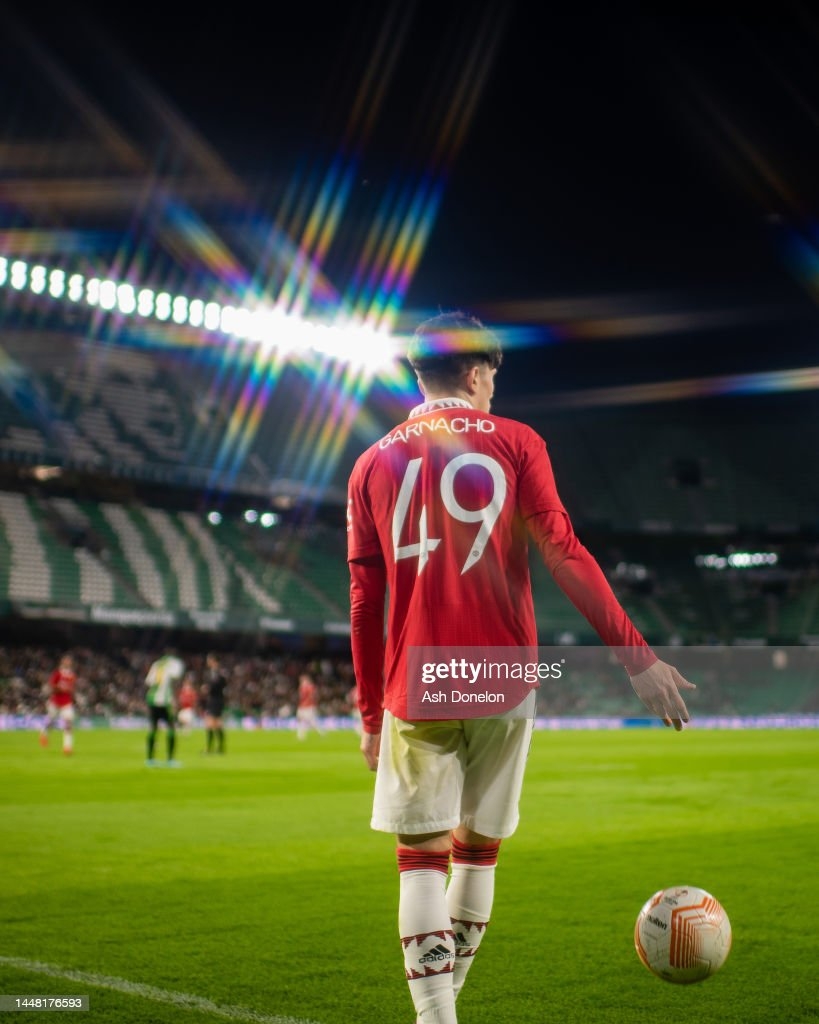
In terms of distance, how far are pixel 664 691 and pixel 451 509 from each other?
84 cm

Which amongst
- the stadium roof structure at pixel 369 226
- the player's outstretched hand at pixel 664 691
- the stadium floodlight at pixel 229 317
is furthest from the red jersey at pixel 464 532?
the stadium floodlight at pixel 229 317

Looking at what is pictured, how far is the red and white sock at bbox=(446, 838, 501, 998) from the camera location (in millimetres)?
3617

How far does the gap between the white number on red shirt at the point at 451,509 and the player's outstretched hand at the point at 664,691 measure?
2.04 feet

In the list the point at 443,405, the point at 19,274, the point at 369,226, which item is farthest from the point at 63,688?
the point at 443,405

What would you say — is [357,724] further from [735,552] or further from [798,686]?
[735,552]

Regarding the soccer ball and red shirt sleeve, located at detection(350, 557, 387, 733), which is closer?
red shirt sleeve, located at detection(350, 557, 387, 733)

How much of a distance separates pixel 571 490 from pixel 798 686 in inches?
501

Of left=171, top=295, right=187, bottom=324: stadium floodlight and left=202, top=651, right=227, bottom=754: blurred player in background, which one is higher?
left=171, top=295, right=187, bottom=324: stadium floodlight

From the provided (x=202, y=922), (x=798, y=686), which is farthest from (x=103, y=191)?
(x=798, y=686)

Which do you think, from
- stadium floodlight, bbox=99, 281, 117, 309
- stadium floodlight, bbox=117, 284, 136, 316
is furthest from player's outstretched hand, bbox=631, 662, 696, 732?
stadium floodlight, bbox=117, 284, 136, 316

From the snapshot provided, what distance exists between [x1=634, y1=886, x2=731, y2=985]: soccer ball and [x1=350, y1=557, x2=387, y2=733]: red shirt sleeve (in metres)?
1.60

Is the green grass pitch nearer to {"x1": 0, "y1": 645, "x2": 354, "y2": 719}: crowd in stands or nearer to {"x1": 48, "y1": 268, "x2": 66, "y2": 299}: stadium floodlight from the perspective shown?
{"x1": 0, "y1": 645, "x2": 354, "y2": 719}: crowd in stands

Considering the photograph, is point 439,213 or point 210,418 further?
point 210,418

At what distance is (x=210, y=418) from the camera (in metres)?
43.1
